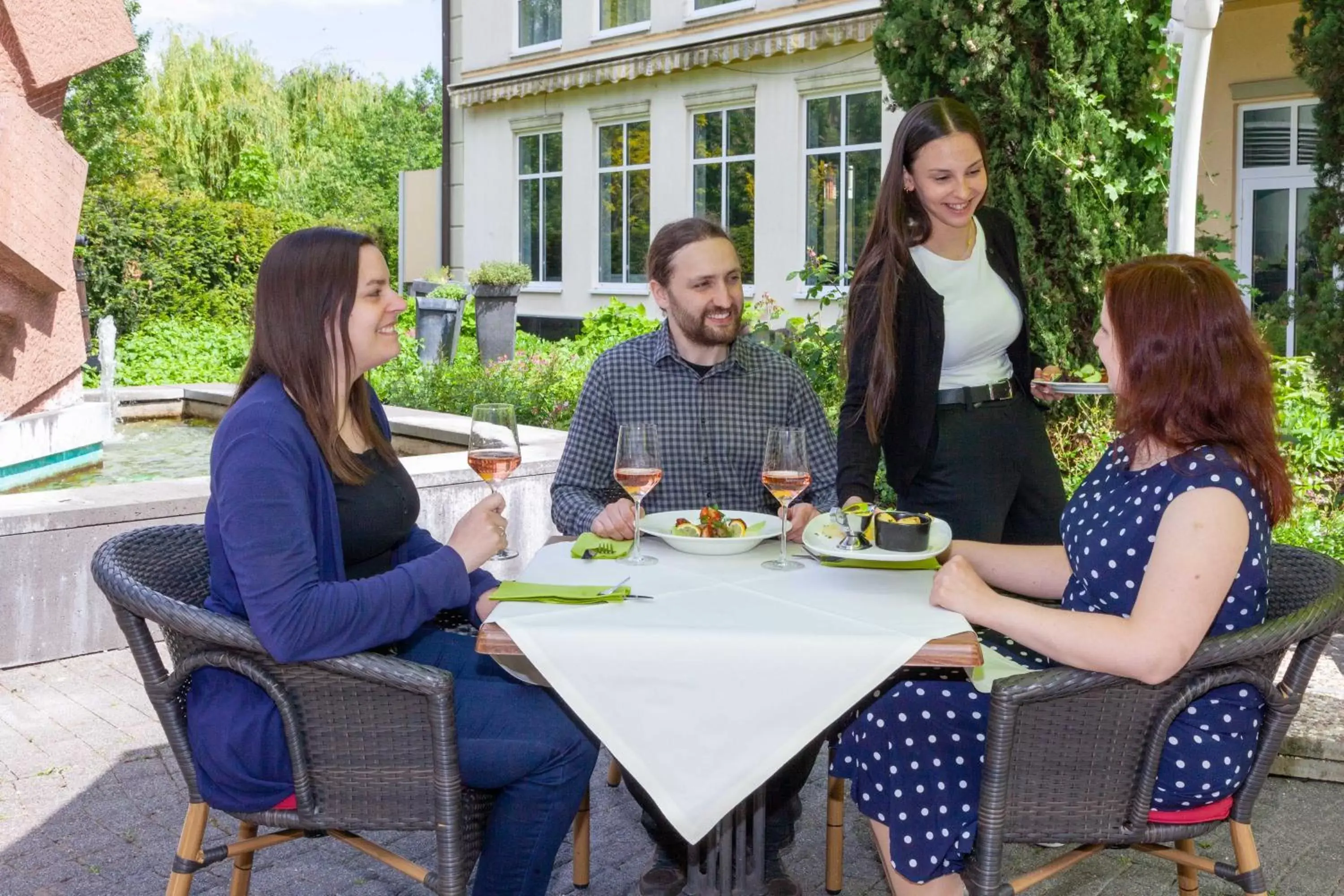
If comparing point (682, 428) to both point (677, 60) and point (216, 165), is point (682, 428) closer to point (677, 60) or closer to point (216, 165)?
point (677, 60)

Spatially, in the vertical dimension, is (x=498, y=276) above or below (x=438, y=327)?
above

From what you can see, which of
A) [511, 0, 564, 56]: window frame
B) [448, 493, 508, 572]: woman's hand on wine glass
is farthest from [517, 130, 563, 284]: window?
[448, 493, 508, 572]: woman's hand on wine glass

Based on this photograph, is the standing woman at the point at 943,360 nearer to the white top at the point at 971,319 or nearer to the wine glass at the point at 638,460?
the white top at the point at 971,319

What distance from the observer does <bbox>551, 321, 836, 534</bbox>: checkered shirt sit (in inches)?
139

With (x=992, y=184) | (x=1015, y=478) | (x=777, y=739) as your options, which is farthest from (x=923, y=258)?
(x=992, y=184)

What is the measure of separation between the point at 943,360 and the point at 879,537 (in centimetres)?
103

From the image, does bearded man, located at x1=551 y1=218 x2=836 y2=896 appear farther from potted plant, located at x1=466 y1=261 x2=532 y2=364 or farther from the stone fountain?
potted plant, located at x1=466 y1=261 x2=532 y2=364

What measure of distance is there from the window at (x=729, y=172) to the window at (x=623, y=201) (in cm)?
100

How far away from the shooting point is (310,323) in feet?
8.43

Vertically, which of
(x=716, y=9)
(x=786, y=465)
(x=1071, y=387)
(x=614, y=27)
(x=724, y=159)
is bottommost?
(x=786, y=465)

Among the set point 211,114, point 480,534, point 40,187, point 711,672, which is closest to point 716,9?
point 40,187

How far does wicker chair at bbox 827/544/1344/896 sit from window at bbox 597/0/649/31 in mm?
15856

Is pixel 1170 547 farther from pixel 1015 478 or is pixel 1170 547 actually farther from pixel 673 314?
pixel 673 314

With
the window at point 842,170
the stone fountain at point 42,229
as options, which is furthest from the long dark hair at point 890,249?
the window at point 842,170
